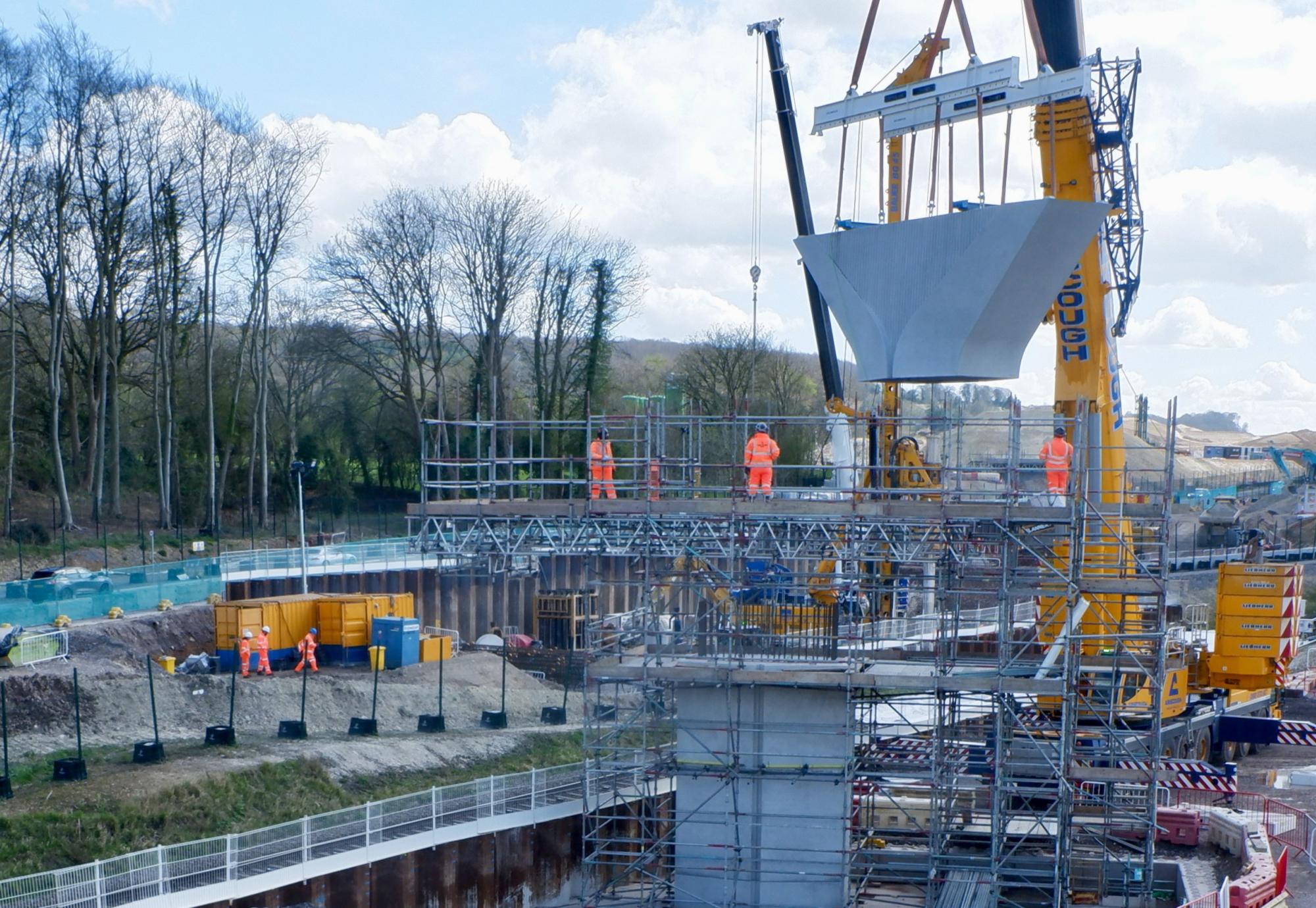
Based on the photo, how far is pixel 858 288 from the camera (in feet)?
66.6

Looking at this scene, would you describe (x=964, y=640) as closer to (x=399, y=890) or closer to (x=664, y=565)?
(x=664, y=565)

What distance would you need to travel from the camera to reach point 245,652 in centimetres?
2958

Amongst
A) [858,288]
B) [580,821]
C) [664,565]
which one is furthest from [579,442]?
[858,288]

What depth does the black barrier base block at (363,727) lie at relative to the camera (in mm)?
25688

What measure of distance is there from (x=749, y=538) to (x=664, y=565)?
765 cm

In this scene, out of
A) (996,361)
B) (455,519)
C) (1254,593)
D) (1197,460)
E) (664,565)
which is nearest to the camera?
(996,361)

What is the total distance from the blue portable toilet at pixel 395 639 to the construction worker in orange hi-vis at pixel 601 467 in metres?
11.0

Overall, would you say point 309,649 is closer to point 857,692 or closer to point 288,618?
point 288,618

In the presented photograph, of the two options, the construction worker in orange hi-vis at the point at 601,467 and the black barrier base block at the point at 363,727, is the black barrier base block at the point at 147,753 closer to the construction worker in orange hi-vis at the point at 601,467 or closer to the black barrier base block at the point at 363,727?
the black barrier base block at the point at 363,727

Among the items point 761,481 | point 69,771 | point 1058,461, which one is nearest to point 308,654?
point 69,771

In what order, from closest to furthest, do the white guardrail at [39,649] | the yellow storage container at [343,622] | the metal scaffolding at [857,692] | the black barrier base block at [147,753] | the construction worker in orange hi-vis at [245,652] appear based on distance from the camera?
the metal scaffolding at [857,692] → the black barrier base block at [147,753] → the white guardrail at [39,649] → the construction worker in orange hi-vis at [245,652] → the yellow storage container at [343,622]

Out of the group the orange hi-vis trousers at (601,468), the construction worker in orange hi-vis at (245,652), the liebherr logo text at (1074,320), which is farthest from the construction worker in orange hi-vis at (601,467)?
the construction worker in orange hi-vis at (245,652)

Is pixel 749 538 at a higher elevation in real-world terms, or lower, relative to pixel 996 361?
lower

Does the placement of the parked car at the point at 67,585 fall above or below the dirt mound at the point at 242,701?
above
